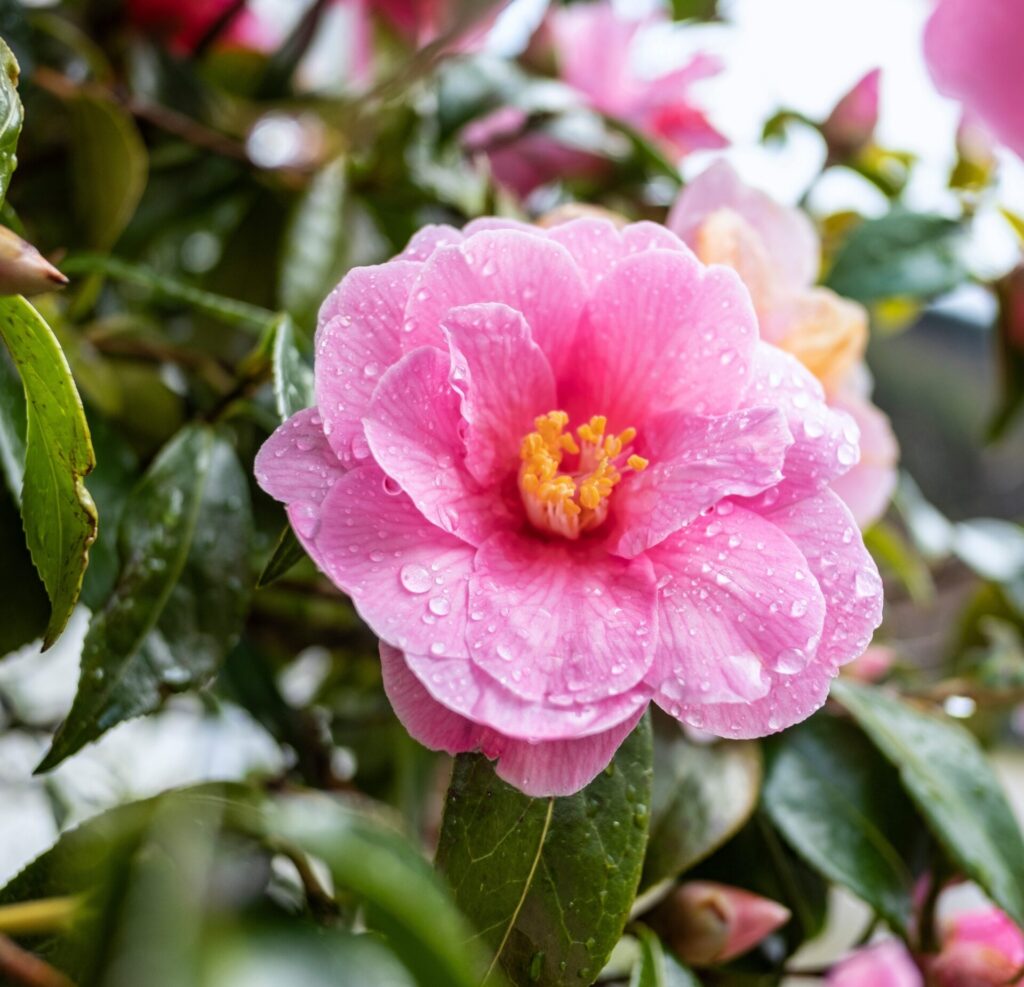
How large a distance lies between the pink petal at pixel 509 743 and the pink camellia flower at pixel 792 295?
20cm

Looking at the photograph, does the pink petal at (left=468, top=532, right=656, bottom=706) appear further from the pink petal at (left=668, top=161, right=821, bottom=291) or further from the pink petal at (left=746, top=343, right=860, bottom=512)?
the pink petal at (left=668, top=161, right=821, bottom=291)

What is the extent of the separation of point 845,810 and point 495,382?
0.95ft

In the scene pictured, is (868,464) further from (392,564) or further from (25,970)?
(25,970)

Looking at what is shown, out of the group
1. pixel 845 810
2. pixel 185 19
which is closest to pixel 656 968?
pixel 845 810

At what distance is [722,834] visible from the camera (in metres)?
0.44

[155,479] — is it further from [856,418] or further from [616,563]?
[856,418]

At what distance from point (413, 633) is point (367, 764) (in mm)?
448

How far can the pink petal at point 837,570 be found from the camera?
31cm

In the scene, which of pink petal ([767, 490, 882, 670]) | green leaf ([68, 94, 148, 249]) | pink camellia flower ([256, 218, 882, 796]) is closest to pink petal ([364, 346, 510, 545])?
pink camellia flower ([256, 218, 882, 796])

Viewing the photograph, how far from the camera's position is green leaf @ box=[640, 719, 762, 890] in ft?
1.41

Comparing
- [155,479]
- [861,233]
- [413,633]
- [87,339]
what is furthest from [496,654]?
[861,233]

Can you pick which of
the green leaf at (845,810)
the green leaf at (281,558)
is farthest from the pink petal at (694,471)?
the green leaf at (845,810)

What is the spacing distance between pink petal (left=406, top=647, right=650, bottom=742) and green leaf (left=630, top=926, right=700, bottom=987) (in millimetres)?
150

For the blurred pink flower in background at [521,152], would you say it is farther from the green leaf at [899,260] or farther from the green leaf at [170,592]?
the green leaf at [170,592]
